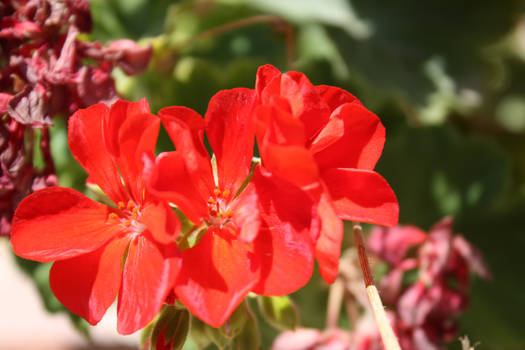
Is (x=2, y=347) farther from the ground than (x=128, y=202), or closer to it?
closer to it

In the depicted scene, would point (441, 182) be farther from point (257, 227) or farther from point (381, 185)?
point (257, 227)

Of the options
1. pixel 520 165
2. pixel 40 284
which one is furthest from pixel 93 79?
pixel 520 165

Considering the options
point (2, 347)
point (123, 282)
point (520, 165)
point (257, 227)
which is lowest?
point (2, 347)

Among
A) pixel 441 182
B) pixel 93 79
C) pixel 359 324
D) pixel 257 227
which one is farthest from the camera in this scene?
pixel 441 182

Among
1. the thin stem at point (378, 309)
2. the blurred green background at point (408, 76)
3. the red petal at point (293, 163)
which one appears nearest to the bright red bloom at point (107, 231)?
the red petal at point (293, 163)

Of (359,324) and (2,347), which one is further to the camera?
(2,347)

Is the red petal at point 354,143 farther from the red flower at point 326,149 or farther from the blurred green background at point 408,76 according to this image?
the blurred green background at point 408,76

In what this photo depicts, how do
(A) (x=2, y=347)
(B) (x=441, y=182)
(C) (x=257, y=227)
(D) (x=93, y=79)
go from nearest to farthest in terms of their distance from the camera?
(C) (x=257, y=227)
(D) (x=93, y=79)
(B) (x=441, y=182)
(A) (x=2, y=347)
